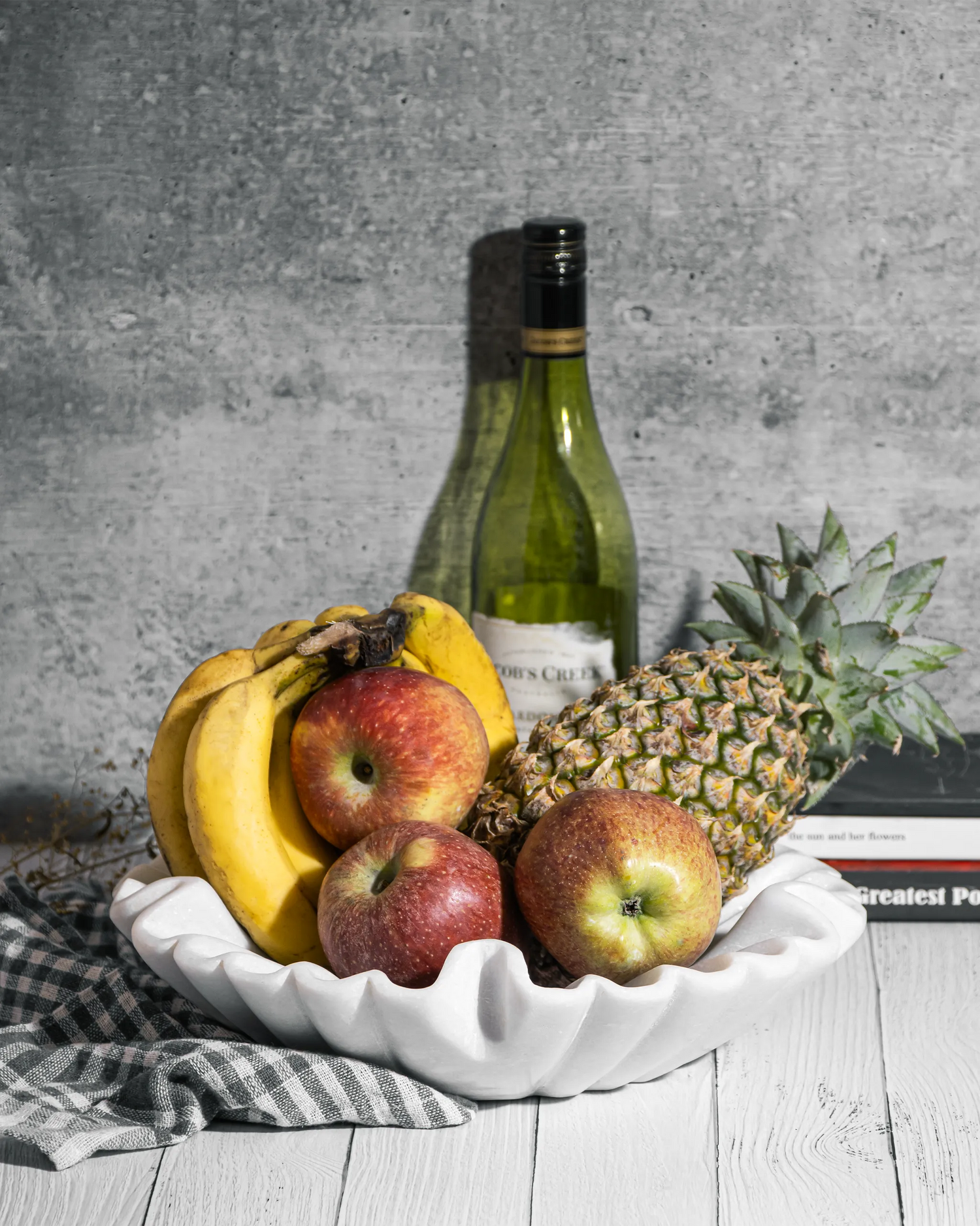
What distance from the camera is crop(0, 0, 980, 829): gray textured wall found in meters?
1.08

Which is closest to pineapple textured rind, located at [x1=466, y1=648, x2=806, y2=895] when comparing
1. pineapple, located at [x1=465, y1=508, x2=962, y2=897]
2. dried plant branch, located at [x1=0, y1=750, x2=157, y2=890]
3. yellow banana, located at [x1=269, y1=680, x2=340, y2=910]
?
pineapple, located at [x1=465, y1=508, x2=962, y2=897]

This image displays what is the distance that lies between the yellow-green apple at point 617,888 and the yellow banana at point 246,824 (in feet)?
0.54

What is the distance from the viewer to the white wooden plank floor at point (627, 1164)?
69cm

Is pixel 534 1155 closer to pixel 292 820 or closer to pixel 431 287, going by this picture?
pixel 292 820

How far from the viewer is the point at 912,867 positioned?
39.7 inches

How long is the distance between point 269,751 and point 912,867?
535mm

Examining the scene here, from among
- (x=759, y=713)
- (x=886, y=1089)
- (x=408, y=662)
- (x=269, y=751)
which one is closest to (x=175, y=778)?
(x=269, y=751)

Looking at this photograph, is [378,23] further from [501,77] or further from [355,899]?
[355,899]

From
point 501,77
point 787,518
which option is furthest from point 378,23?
point 787,518

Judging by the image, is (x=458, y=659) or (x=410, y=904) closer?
(x=410, y=904)

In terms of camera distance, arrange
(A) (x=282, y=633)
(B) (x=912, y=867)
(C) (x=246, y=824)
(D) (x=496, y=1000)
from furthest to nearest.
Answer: (B) (x=912, y=867), (A) (x=282, y=633), (C) (x=246, y=824), (D) (x=496, y=1000)

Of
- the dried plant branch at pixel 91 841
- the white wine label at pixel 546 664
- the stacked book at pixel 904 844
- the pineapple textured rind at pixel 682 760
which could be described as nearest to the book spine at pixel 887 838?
the stacked book at pixel 904 844

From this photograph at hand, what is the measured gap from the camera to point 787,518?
119 cm

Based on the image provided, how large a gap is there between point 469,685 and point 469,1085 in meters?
0.30
